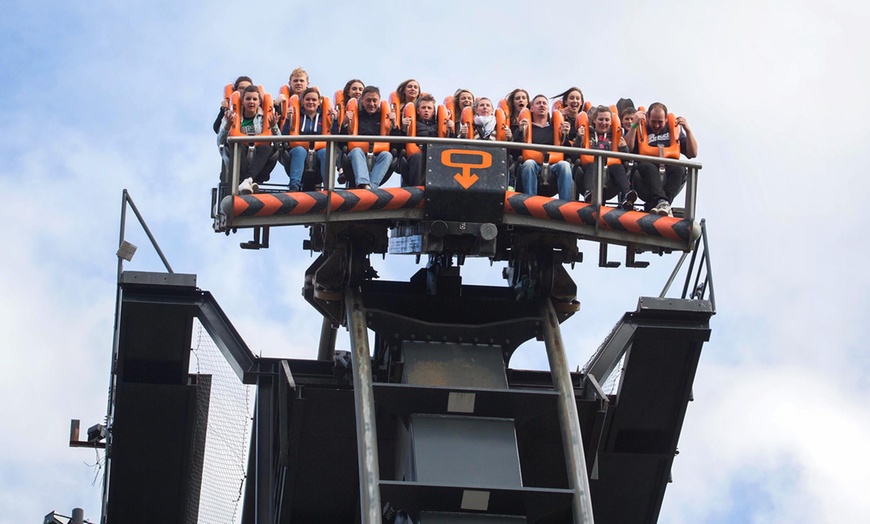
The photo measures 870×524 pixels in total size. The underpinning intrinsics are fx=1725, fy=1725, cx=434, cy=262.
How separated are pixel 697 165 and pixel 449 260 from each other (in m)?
2.33

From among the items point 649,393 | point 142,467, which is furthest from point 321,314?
point 649,393

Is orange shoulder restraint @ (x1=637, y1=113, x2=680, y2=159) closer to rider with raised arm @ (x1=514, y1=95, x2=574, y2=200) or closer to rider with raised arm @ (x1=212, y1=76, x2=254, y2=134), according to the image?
rider with raised arm @ (x1=514, y1=95, x2=574, y2=200)

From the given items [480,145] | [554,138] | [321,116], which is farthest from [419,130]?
[480,145]

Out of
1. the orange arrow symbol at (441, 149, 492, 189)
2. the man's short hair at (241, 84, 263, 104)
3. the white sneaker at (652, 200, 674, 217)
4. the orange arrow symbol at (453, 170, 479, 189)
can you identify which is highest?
the man's short hair at (241, 84, 263, 104)

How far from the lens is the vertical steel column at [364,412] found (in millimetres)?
12297

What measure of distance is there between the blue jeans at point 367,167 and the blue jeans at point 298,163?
0.82 ft

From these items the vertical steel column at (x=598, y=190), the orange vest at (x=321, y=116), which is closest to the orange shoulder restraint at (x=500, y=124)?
the vertical steel column at (x=598, y=190)

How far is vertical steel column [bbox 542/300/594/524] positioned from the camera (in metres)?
12.5

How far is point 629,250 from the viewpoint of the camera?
577 inches

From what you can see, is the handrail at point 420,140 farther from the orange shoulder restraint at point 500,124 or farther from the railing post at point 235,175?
the orange shoulder restraint at point 500,124

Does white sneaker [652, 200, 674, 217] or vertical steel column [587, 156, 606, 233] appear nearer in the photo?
vertical steel column [587, 156, 606, 233]

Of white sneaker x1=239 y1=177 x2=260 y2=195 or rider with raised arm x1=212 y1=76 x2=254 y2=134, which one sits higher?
rider with raised arm x1=212 y1=76 x2=254 y2=134

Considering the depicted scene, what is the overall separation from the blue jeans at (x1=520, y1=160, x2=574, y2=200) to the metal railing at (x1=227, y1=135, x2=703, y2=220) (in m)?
0.37

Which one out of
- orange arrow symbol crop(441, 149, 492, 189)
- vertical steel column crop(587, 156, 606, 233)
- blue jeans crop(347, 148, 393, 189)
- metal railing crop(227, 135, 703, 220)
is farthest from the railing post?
vertical steel column crop(587, 156, 606, 233)
